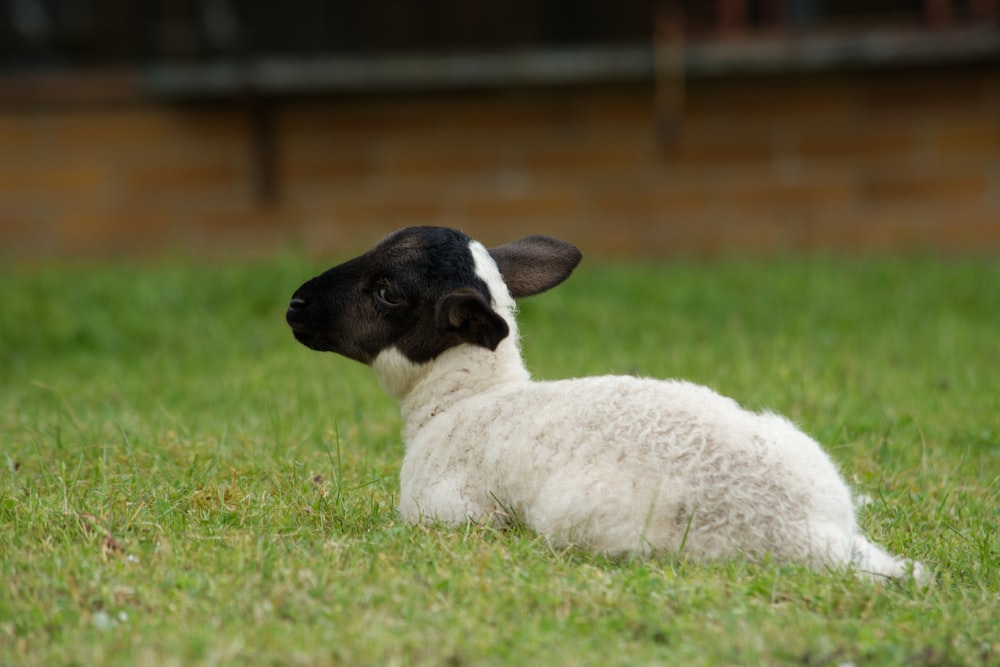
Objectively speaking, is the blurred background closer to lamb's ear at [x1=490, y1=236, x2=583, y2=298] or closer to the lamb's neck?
lamb's ear at [x1=490, y1=236, x2=583, y2=298]

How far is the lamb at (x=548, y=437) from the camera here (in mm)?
3973

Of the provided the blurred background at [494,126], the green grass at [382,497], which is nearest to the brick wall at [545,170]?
the blurred background at [494,126]

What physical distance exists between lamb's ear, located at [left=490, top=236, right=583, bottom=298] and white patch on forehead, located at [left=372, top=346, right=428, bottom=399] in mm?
448

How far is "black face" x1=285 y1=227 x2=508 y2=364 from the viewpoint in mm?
4590

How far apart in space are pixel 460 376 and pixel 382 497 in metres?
0.55

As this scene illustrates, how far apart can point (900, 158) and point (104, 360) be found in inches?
270

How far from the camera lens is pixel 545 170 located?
12.1 m

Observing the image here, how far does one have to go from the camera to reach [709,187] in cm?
1205

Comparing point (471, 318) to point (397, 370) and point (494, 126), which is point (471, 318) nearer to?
point (397, 370)

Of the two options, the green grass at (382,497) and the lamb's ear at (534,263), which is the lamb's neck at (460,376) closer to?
the lamb's ear at (534,263)

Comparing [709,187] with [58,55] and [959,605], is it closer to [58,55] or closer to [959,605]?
[58,55]

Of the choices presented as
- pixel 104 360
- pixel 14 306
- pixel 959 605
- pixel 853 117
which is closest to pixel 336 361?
pixel 104 360

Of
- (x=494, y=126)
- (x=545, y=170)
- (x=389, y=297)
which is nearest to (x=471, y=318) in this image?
(x=389, y=297)

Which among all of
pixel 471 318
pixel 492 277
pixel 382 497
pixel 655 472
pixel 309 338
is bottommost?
pixel 382 497
